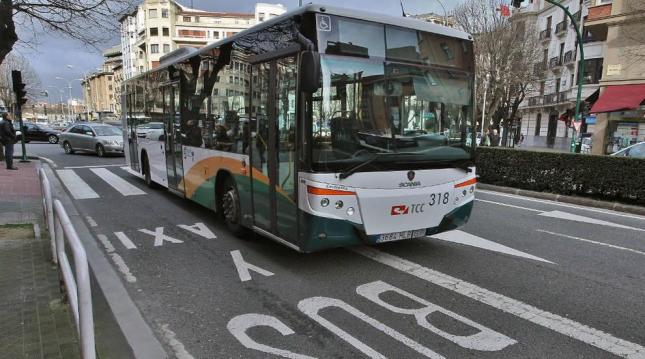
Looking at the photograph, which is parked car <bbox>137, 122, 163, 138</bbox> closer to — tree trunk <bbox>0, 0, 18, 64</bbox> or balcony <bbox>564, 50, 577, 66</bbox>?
tree trunk <bbox>0, 0, 18, 64</bbox>

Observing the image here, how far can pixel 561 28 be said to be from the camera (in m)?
44.4

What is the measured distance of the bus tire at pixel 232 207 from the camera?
21.1 ft

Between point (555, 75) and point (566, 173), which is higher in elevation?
point (555, 75)

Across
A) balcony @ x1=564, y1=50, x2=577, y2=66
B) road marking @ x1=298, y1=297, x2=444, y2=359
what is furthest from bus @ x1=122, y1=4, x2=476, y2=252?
balcony @ x1=564, y1=50, x2=577, y2=66

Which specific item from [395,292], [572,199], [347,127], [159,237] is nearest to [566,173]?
[572,199]

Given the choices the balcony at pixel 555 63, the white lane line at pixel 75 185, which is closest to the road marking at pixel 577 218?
the white lane line at pixel 75 185

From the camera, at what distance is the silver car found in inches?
774

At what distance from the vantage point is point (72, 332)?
3.42m

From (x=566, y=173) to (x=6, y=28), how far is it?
48.0 ft

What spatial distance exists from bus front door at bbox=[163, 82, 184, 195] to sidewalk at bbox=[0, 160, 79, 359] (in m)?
2.49

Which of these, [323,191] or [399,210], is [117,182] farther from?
[399,210]

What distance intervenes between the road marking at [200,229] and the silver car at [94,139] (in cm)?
1411

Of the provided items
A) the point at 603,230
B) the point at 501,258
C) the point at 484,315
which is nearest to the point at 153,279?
the point at 484,315

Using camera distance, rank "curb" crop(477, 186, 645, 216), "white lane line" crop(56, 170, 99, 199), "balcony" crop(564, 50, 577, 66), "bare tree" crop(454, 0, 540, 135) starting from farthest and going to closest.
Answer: "balcony" crop(564, 50, 577, 66), "bare tree" crop(454, 0, 540, 135), "white lane line" crop(56, 170, 99, 199), "curb" crop(477, 186, 645, 216)
